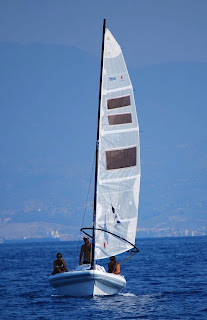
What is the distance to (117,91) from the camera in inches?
1596

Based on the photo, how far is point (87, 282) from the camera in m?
38.3

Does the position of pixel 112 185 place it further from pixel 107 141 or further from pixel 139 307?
pixel 139 307

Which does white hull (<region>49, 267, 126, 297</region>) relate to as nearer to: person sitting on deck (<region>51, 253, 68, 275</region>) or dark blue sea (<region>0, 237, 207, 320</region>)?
dark blue sea (<region>0, 237, 207, 320</region>)

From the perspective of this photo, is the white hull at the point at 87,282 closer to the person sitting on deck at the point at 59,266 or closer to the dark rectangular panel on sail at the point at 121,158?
the person sitting on deck at the point at 59,266

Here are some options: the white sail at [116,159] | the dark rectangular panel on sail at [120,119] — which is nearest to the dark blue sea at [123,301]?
the white sail at [116,159]

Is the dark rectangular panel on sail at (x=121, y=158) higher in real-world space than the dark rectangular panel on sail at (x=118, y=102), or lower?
lower

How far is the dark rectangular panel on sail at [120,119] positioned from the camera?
→ 40219 mm

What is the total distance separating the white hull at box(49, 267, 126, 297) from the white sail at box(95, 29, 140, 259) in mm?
1630

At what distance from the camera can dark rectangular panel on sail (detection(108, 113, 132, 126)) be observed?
40219 millimetres

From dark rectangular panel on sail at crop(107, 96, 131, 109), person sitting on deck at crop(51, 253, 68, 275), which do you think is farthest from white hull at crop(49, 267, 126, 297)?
dark rectangular panel on sail at crop(107, 96, 131, 109)

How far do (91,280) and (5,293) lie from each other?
30.2 ft

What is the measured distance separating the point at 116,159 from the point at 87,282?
7.01m

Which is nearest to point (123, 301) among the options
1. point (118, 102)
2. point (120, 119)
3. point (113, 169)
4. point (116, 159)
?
point (113, 169)

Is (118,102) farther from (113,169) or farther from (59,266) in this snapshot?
(59,266)
